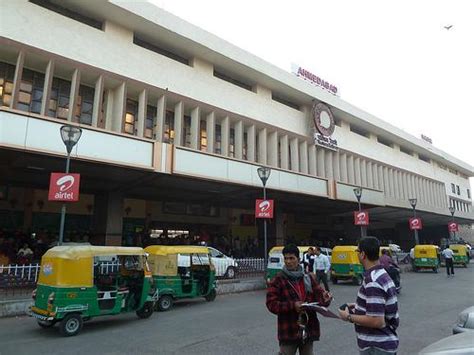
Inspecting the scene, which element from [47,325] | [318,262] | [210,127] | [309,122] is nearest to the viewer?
[47,325]

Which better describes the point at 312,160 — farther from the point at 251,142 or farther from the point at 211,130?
the point at 211,130

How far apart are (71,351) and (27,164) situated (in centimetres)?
1176

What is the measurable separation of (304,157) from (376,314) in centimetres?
2678

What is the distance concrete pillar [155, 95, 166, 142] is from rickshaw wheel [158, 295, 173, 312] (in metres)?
11.0

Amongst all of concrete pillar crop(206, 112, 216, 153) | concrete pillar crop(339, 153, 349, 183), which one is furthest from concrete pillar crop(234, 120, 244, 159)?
concrete pillar crop(339, 153, 349, 183)

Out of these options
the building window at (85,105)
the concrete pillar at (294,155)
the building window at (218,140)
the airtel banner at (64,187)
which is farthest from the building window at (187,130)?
the airtel banner at (64,187)

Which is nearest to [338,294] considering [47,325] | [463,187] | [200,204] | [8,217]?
[47,325]

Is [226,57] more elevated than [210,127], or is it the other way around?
[226,57]

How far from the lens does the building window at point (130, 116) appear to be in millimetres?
21183

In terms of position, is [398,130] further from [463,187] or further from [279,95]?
[463,187]

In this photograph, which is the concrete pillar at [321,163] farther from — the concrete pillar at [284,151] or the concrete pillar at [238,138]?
the concrete pillar at [238,138]

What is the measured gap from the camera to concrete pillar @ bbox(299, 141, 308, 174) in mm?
29047

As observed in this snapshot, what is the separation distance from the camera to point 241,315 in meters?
Answer: 10.4

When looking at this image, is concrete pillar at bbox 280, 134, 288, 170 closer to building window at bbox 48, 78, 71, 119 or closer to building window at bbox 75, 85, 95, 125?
building window at bbox 75, 85, 95, 125
